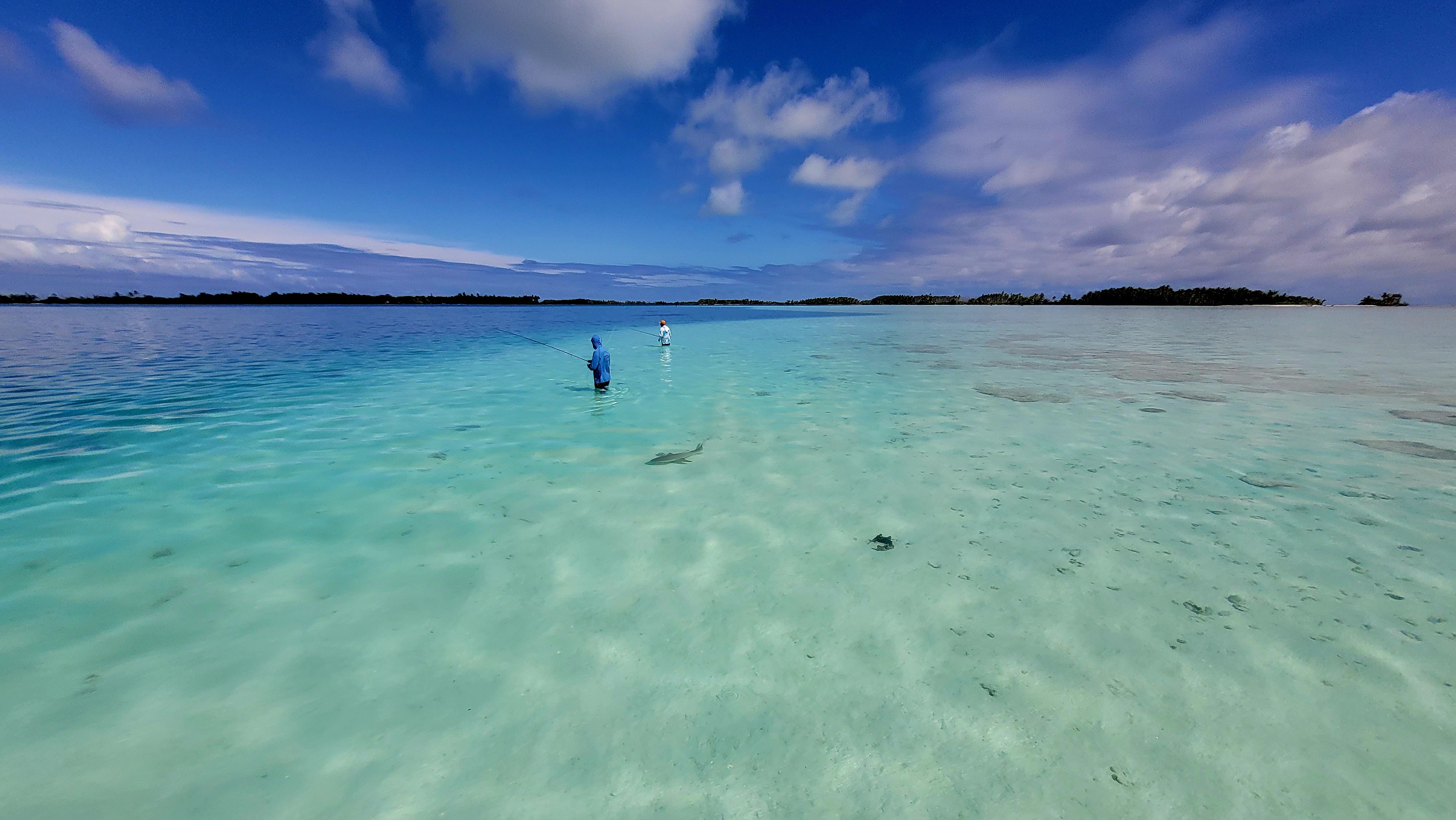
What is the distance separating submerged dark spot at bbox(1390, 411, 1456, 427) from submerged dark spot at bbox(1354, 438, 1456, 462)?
298 cm

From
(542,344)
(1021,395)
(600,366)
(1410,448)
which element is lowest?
(542,344)

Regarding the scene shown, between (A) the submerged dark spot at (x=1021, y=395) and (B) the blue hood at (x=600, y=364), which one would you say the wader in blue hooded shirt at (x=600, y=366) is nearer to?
(B) the blue hood at (x=600, y=364)

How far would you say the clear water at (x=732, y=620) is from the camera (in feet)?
10.8

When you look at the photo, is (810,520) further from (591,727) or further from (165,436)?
(165,436)

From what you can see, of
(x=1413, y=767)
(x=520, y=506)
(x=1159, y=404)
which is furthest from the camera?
(x=1159, y=404)

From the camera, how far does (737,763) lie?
11.2 ft

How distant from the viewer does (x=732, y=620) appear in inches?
194

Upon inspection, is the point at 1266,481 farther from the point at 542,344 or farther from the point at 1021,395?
the point at 542,344

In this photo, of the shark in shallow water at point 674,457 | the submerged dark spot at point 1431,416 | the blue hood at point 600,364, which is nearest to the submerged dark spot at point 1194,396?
the submerged dark spot at point 1431,416

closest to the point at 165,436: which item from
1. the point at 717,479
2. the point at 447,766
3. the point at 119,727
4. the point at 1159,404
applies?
the point at 119,727

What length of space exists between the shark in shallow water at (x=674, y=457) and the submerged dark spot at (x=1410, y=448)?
490 inches

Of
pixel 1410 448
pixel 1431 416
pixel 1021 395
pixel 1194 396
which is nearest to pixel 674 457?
pixel 1021 395

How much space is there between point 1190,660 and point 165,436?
57.2 ft

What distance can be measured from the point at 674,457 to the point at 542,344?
27195mm
